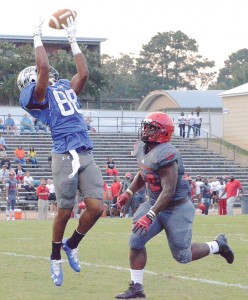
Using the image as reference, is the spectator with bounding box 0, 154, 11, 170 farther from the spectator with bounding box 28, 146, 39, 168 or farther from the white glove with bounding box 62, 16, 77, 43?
the white glove with bounding box 62, 16, 77, 43

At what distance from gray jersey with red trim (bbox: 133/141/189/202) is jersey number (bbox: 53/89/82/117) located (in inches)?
33.6

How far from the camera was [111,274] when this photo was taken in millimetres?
9062

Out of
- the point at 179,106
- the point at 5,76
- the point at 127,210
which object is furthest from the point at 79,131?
the point at 179,106

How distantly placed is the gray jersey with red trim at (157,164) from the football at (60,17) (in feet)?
4.97

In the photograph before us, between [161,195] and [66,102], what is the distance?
1.51m

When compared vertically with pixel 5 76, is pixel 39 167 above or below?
below

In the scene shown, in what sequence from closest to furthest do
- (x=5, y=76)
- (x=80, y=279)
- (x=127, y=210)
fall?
(x=80, y=279) → (x=127, y=210) → (x=5, y=76)

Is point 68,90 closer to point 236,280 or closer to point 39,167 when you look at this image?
point 236,280

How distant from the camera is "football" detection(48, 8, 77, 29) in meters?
8.20

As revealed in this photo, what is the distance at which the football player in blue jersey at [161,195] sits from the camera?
7.19 metres

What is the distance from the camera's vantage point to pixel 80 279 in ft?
28.4

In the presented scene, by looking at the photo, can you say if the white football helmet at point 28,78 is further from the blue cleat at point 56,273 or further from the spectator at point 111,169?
the spectator at point 111,169

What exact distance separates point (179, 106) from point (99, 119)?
17300mm

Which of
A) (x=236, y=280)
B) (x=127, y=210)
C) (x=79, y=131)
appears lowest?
(x=127, y=210)
